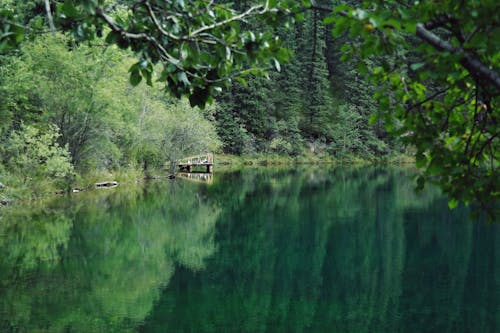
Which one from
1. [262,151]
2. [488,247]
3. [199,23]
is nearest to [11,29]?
[199,23]

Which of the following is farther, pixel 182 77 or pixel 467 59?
pixel 182 77

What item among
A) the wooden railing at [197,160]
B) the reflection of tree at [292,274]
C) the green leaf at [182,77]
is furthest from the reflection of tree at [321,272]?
the wooden railing at [197,160]

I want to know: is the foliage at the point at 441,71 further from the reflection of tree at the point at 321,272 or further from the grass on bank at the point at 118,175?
the grass on bank at the point at 118,175

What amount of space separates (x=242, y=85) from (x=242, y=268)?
215 inches

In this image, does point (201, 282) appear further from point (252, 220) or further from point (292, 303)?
point (252, 220)

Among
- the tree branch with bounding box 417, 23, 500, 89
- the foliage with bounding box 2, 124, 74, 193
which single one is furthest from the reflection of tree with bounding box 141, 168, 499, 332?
the foliage with bounding box 2, 124, 74, 193

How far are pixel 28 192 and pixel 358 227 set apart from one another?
1522 centimetres

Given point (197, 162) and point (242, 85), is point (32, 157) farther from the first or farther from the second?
point (197, 162)

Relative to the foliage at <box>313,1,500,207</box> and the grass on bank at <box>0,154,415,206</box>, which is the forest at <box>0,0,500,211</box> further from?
the grass on bank at <box>0,154,415,206</box>

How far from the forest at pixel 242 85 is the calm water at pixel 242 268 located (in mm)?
4092

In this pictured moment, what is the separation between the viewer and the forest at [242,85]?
11.7ft

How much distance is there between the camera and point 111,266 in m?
14.6

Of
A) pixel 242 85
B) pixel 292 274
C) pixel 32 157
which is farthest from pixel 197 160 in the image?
pixel 292 274

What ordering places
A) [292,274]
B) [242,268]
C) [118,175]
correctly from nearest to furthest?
[292,274] < [242,268] < [118,175]
